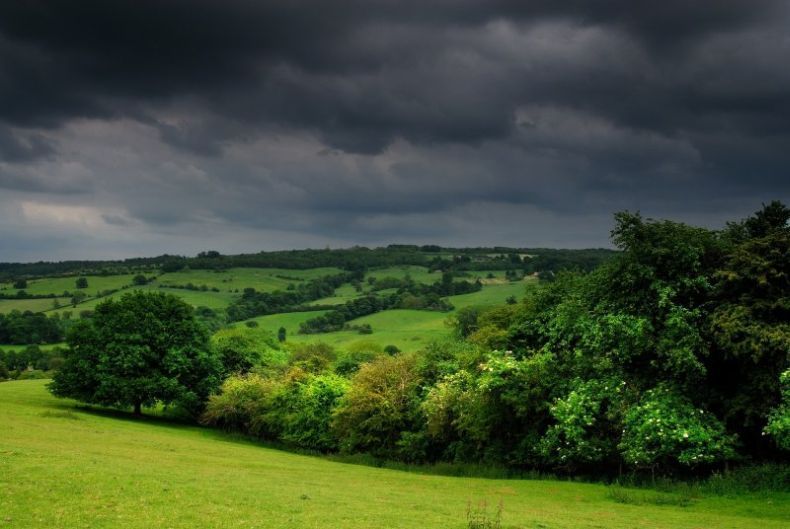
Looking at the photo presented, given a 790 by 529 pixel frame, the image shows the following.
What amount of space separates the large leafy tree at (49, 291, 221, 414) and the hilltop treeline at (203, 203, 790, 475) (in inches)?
1503

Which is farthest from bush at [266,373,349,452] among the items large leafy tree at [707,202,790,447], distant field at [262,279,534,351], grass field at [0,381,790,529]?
distant field at [262,279,534,351]

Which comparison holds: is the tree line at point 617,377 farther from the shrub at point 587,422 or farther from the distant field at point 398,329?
the distant field at point 398,329

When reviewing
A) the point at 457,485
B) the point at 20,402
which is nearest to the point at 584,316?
the point at 457,485

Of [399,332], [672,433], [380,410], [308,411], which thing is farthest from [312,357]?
[399,332]

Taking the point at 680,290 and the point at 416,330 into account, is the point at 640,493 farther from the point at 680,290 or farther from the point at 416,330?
the point at 416,330

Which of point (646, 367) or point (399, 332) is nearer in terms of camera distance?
point (646, 367)

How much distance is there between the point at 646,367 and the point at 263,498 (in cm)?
2691

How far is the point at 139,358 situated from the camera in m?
77.6

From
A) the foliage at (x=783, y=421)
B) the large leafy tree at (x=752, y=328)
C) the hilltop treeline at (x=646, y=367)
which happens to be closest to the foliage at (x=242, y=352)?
the hilltop treeline at (x=646, y=367)

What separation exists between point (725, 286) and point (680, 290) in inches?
101

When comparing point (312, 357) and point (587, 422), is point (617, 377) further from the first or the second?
point (312, 357)

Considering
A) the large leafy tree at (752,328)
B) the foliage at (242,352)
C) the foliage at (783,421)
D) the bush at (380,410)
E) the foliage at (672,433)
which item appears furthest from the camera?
the foliage at (242,352)

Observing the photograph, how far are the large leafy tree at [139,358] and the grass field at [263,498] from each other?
3218 cm

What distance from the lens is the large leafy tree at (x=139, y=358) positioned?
76625mm
